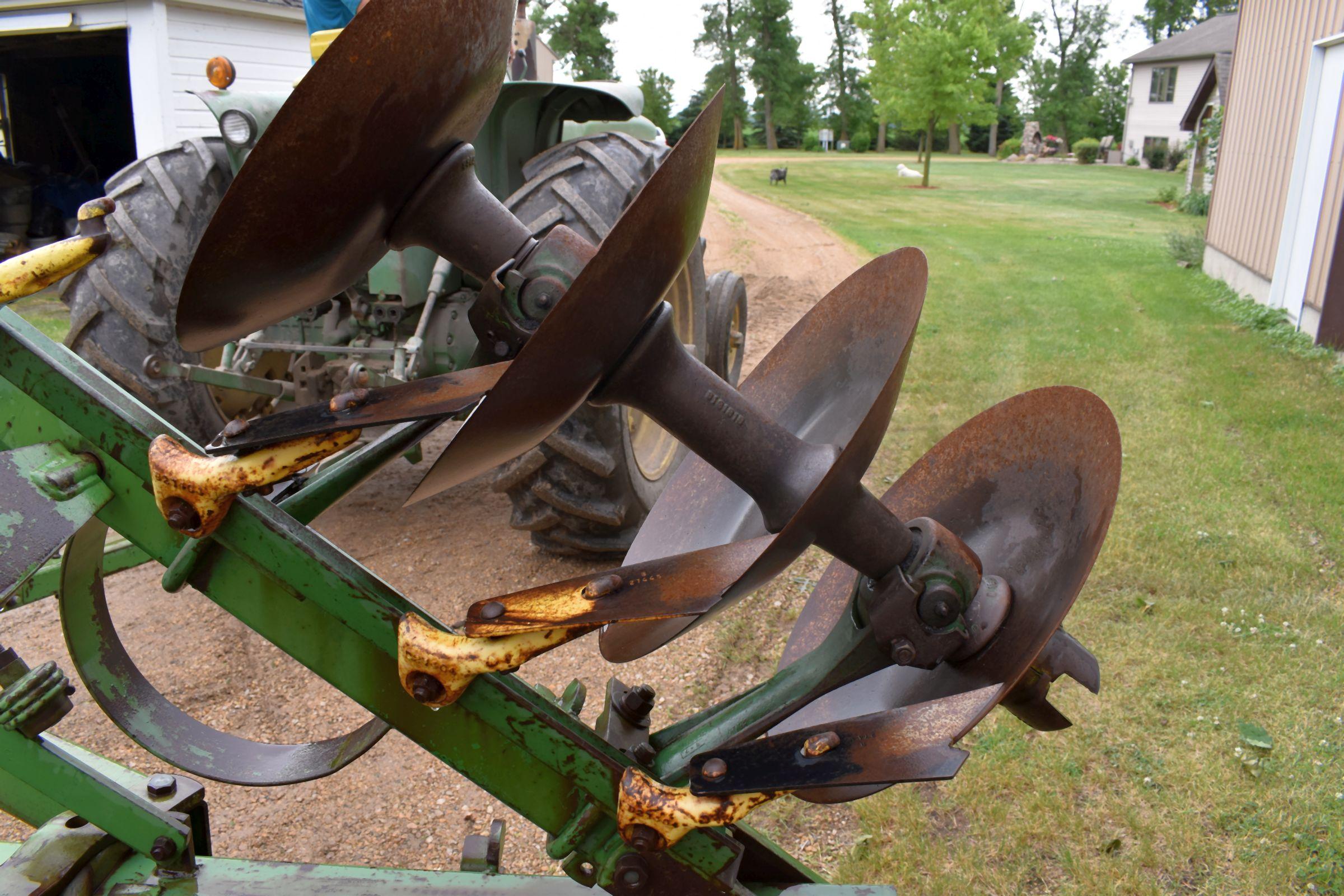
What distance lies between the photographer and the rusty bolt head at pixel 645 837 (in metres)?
1.49

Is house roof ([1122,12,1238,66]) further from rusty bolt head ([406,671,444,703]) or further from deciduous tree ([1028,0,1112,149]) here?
rusty bolt head ([406,671,444,703])

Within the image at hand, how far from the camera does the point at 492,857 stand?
2.03 meters

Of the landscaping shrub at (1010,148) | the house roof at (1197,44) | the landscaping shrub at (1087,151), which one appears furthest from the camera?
the landscaping shrub at (1010,148)

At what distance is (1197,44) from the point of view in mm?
41094

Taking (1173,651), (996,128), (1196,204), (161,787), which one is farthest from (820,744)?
(996,128)

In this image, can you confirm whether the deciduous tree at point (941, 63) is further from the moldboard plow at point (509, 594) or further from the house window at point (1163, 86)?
the moldboard plow at point (509, 594)

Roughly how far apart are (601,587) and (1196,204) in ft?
70.4

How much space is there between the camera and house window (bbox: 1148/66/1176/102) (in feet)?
138

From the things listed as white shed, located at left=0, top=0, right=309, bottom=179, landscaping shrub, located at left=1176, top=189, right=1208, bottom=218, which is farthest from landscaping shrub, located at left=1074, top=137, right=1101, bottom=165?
white shed, located at left=0, top=0, right=309, bottom=179

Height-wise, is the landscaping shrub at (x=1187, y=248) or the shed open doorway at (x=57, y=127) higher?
the shed open doorway at (x=57, y=127)

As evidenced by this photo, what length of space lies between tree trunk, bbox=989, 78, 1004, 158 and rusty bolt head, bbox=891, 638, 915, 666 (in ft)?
147

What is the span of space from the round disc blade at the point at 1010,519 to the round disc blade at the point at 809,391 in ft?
0.83

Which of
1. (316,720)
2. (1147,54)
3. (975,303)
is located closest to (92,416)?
(316,720)

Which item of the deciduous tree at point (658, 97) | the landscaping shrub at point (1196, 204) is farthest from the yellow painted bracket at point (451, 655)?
the deciduous tree at point (658, 97)
